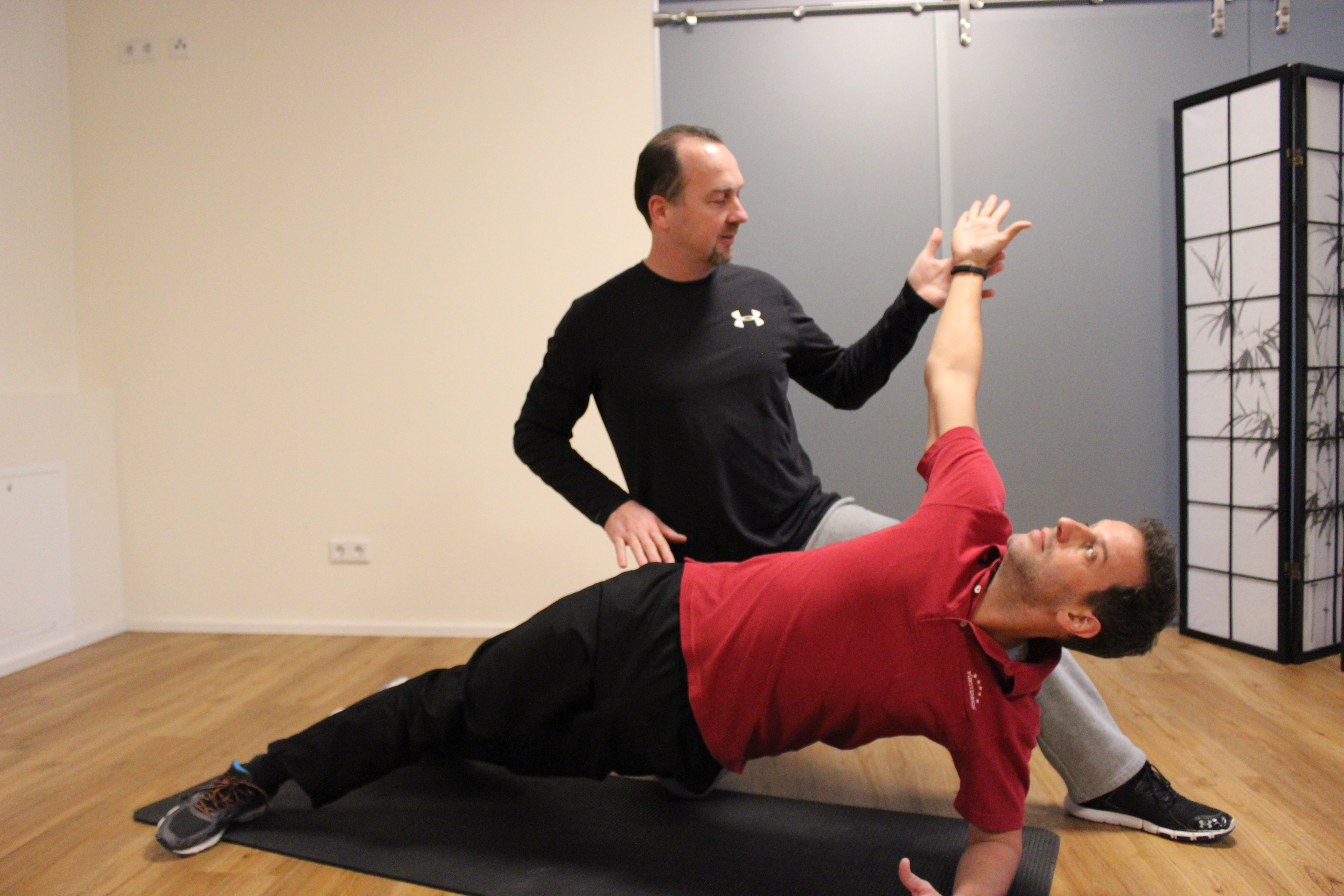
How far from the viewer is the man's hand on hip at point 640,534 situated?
72.8 inches

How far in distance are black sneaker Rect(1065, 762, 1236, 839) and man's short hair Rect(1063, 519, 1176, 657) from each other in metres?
0.62

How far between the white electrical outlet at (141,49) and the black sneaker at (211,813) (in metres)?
2.94

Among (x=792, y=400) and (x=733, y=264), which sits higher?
(x=733, y=264)

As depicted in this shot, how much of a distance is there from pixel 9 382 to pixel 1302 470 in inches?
173

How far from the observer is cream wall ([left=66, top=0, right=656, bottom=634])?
3457 mm

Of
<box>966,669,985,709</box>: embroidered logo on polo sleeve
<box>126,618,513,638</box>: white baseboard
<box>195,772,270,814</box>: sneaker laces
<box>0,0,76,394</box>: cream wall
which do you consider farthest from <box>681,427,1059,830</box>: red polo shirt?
<box>0,0,76,394</box>: cream wall

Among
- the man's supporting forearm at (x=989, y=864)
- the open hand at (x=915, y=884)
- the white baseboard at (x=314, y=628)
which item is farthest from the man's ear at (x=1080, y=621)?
the white baseboard at (x=314, y=628)

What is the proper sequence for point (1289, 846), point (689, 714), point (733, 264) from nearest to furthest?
point (689, 714) → point (1289, 846) → point (733, 264)

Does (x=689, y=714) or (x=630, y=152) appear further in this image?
(x=630, y=152)

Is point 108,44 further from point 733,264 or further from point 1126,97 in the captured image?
point 1126,97

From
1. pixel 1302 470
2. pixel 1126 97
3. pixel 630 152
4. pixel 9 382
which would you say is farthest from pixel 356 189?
pixel 1302 470

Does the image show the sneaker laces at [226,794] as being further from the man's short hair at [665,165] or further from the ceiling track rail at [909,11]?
the ceiling track rail at [909,11]

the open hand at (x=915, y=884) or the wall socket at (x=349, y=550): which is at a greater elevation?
the wall socket at (x=349, y=550)

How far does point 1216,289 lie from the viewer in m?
3.16
